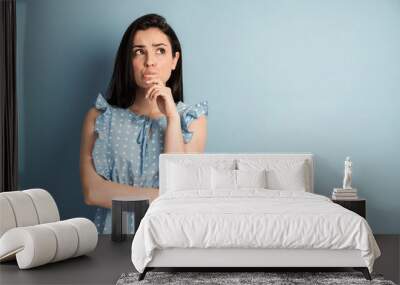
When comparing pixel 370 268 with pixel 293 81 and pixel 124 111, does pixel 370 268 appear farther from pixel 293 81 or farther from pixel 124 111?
pixel 124 111

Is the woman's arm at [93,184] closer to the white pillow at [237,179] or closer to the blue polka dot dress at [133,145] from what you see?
the blue polka dot dress at [133,145]

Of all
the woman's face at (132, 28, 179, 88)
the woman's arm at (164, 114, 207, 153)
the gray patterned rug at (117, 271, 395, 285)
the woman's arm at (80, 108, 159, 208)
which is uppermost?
the woman's face at (132, 28, 179, 88)

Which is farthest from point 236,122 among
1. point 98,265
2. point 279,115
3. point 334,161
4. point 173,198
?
point 98,265

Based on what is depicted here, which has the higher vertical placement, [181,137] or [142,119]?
[142,119]

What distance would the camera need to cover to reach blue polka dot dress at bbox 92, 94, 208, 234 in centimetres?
695

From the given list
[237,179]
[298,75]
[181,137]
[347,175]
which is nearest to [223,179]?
[237,179]

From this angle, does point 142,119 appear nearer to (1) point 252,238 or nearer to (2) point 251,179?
(2) point 251,179

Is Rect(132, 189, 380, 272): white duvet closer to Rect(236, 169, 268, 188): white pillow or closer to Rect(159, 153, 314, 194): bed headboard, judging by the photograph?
Rect(236, 169, 268, 188): white pillow

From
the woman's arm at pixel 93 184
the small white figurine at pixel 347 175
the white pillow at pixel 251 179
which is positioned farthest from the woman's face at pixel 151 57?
the small white figurine at pixel 347 175

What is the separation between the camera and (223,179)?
249 inches

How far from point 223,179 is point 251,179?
28 centimetres

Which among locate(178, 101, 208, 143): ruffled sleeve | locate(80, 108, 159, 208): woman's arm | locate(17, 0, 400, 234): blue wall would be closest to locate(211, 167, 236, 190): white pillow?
locate(17, 0, 400, 234): blue wall

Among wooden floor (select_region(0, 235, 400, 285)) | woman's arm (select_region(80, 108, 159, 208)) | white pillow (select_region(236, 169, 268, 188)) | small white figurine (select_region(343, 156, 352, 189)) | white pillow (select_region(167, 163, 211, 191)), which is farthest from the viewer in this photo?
woman's arm (select_region(80, 108, 159, 208))

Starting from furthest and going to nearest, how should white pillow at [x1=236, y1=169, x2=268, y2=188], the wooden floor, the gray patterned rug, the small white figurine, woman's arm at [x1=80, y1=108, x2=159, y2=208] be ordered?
woman's arm at [x1=80, y1=108, x2=159, y2=208] → the small white figurine → white pillow at [x1=236, y1=169, x2=268, y2=188] → the wooden floor → the gray patterned rug
